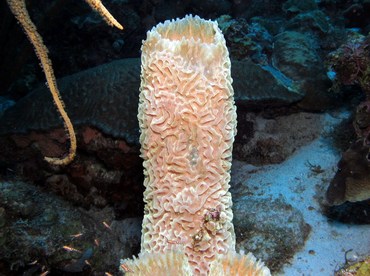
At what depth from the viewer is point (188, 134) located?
1759mm

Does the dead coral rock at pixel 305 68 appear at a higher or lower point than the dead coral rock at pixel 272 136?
higher

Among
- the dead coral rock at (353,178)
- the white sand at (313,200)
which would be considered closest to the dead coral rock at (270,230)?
the white sand at (313,200)

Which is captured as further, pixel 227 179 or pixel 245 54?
pixel 245 54

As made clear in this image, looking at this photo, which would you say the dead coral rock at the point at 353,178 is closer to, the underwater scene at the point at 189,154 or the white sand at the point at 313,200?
the underwater scene at the point at 189,154

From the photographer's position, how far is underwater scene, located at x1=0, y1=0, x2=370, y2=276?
175cm

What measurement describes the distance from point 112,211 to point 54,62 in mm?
4222

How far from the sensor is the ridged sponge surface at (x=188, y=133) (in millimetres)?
1722

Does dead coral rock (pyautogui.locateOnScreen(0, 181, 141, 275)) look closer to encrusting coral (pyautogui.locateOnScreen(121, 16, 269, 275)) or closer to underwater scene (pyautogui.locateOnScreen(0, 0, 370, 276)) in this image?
underwater scene (pyautogui.locateOnScreen(0, 0, 370, 276))

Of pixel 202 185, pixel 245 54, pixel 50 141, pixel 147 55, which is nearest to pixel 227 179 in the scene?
pixel 202 185

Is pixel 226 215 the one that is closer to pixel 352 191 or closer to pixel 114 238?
pixel 352 191

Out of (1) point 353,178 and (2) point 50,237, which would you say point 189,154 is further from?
(2) point 50,237

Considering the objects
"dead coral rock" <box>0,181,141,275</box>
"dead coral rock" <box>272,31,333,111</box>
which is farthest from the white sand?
"dead coral rock" <box>0,181,141,275</box>

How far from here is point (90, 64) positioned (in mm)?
7453

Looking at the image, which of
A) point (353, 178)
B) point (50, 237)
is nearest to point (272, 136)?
point (353, 178)
